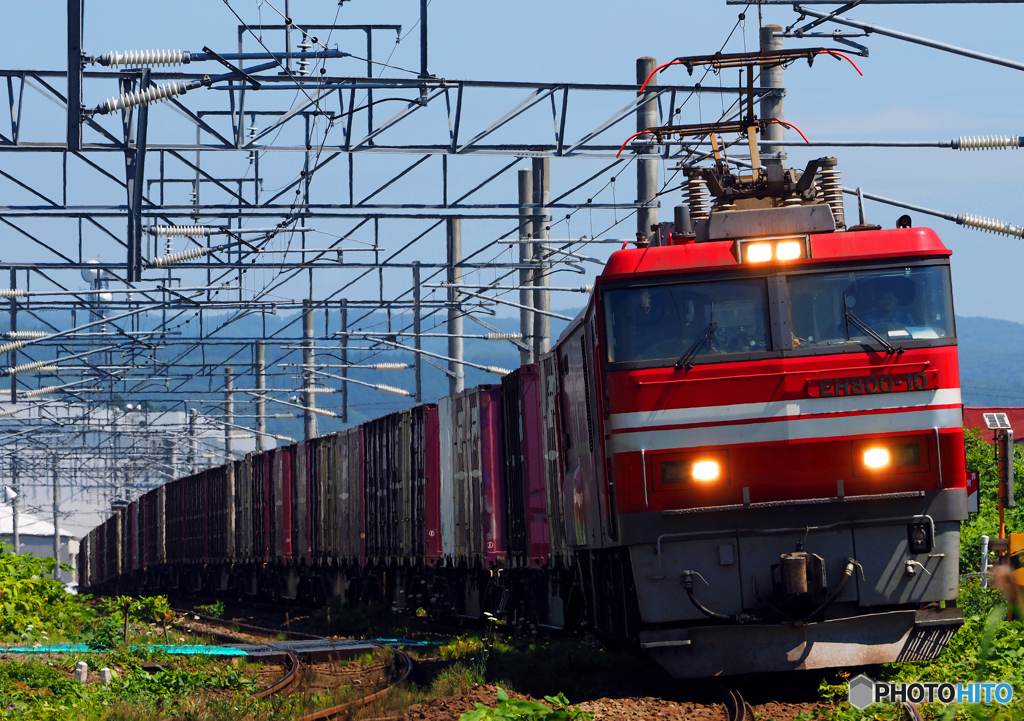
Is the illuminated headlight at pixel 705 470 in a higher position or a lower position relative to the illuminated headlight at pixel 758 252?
lower

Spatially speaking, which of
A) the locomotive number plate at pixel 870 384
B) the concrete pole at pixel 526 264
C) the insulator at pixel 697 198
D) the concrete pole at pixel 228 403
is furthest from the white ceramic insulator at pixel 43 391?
the locomotive number plate at pixel 870 384

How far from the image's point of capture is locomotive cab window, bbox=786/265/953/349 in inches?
371

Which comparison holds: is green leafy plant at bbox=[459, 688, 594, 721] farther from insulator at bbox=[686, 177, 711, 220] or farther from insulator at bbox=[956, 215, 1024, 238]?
insulator at bbox=[956, 215, 1024, 238]

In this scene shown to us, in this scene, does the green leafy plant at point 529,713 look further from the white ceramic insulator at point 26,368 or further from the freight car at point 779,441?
the white ceramic insulator at point 26,368

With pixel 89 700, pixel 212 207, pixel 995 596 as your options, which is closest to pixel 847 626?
pixel 995 596

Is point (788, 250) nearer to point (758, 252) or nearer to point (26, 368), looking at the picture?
point (758, 252)

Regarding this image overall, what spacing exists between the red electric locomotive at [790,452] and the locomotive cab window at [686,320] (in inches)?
0.5

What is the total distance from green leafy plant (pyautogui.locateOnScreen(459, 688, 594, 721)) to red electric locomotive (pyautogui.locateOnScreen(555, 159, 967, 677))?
1.22 metres

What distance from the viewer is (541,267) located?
961 inches

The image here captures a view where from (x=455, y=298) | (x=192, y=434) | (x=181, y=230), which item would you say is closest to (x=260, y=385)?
(x=192, y=434)

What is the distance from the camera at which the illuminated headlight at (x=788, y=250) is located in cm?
960

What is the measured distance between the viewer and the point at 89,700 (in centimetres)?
1086

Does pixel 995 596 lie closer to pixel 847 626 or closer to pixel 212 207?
pixel 847 626

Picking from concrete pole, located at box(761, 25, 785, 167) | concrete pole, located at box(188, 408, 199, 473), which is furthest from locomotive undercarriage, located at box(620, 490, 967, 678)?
concrete pole, located at box(188, 408, 199, 473)
